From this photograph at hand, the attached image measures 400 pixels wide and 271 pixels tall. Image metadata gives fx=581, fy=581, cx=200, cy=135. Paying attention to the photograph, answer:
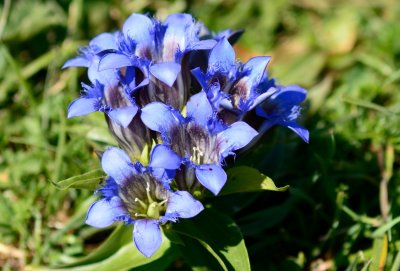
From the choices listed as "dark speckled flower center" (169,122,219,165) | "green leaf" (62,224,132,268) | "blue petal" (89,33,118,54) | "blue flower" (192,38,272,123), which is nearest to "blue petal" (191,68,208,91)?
"blue flower" (192,38,272,123)

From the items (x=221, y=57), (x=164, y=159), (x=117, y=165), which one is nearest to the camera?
(x=164, y=159)

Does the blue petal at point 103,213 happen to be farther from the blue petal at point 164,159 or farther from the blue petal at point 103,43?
the blue petal at point 103,43

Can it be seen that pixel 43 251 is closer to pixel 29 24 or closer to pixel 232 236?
pixel 232 236

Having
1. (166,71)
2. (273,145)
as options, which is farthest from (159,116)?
(273,145)

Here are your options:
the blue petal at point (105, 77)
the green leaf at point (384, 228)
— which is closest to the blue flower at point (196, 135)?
the blue petal at point (105, 77)

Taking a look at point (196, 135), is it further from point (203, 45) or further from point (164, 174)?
point (203, 45)

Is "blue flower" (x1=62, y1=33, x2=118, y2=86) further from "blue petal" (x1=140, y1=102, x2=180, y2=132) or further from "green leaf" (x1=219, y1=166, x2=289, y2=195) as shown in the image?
"green leaf" (x1=219, y1=166, x2=289, y2=195)
